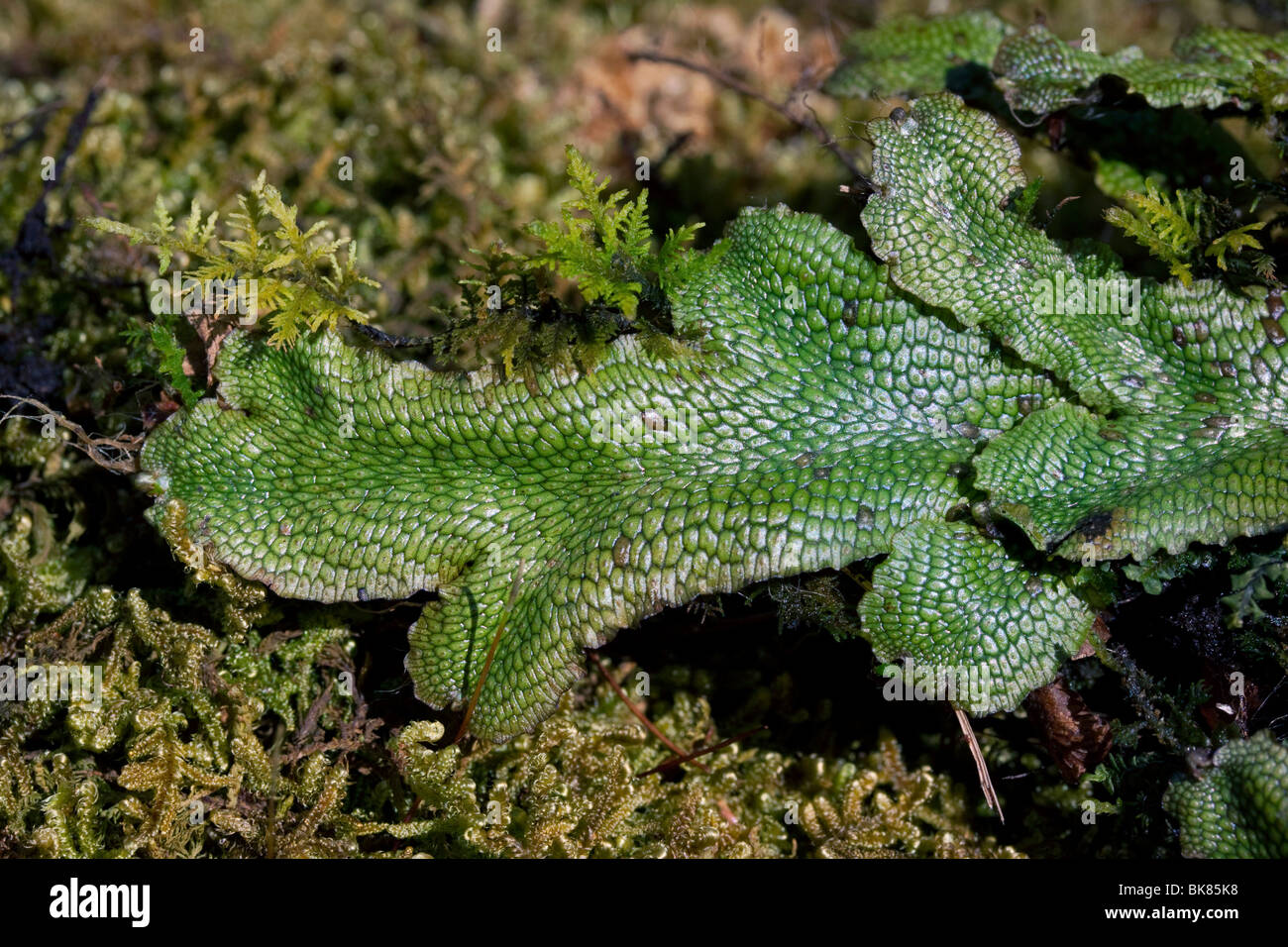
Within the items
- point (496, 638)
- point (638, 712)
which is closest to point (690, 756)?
point (638, 712)

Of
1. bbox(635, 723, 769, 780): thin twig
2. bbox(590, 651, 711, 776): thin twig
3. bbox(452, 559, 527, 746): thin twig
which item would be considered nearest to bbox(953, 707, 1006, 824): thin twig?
bbox(635, 723, 769, 780): thin twig

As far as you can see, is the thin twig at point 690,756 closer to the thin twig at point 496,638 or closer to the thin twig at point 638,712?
the thin twig at point 638,712

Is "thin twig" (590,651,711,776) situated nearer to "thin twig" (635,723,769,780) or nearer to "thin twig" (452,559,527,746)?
"thin twig" (635,723,769,780)

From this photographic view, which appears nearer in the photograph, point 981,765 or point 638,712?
point 981,765

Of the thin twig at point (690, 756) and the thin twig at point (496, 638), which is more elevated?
the thin twig at point (496, 638)

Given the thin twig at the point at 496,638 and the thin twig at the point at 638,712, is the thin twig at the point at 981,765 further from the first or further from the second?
the thin twig at the point at 496,638

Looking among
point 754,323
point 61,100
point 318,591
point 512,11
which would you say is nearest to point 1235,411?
point 754,323

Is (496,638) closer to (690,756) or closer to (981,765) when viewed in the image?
(690,756)

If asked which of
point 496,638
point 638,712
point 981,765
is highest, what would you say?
point 496,638

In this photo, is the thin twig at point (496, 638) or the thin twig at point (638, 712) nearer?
the thin twig at point (496, 638)

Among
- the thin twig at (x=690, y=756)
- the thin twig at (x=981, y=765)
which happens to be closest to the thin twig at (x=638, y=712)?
the thin twig at (x=690, y=756)

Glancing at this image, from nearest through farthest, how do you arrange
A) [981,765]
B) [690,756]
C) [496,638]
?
[496,638]
[981,765]
[690,756]

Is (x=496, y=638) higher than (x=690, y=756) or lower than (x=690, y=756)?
higher
